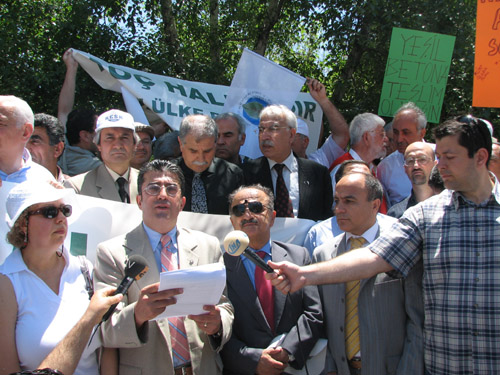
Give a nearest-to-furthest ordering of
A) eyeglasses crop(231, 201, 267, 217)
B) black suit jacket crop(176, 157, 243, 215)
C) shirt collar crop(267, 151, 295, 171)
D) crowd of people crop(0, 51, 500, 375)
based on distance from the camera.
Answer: crowd of people crop(0, 51, 500, 375), eyeglasses crop(231, 201, 267, 217), black suit jacket crop(176, 157, 243, 215), shirt collar crop(267, 151, 295, 171)

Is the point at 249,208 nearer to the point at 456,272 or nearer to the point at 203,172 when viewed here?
the point at 203,172

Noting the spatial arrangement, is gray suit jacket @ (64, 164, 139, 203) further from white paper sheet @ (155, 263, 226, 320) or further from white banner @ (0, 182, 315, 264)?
white paper sheet @ (155, 263, 226, 320)

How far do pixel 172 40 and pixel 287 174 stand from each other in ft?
A: 12.2

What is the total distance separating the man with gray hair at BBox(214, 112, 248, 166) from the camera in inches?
215

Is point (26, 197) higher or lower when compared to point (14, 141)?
lower

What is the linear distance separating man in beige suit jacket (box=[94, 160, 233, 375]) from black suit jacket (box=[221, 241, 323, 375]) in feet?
0.53

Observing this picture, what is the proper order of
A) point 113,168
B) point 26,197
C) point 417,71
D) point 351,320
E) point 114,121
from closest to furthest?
point 26,197
point 351,320
point 113,168
point 114,121
point 417,71

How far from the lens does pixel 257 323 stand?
3.47 meters

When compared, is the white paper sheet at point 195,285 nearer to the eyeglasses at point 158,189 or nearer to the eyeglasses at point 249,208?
the eyeglasses at point 158,189

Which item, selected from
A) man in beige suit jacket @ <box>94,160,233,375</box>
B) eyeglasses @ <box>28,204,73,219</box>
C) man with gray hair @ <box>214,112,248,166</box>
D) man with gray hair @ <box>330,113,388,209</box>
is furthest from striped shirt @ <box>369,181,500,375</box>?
man with gray hair @ <box>214,112,248,166</box>

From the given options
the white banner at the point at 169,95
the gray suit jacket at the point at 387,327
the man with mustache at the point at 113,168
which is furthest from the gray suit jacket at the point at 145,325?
the white banner at the point at 169,95

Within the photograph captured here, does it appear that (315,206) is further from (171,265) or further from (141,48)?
(141,48)

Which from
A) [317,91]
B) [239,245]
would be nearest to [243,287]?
[239,245]

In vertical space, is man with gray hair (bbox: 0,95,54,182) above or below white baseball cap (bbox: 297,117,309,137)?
below
